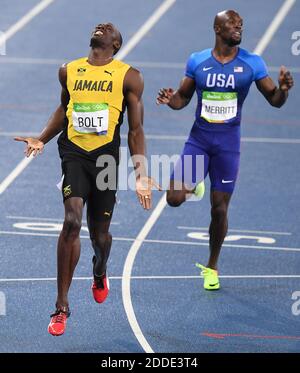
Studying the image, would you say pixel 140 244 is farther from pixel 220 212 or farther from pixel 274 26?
pixel 274 26

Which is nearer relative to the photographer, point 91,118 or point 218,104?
point 91,118

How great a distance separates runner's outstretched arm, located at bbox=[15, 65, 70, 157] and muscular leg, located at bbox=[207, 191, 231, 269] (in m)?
1.92

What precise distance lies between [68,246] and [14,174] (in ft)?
18.7

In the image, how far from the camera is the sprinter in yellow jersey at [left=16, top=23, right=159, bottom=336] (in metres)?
9.95

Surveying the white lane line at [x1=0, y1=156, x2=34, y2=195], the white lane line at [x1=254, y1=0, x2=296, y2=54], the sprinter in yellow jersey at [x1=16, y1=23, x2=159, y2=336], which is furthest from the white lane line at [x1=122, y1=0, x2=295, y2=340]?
the white lane line at [x1=0, y1=156, x2=34, y2=195]

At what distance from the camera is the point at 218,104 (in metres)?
11.4

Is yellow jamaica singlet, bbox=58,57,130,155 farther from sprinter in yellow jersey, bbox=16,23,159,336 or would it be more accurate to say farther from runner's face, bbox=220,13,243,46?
runner's face, bbox=220,13,243,46

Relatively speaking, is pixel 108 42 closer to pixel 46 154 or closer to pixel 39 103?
pixel 46 154

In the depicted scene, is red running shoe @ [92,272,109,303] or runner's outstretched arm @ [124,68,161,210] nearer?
runner's outstretched arm @ [124,68,161,210]

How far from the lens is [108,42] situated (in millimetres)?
10156

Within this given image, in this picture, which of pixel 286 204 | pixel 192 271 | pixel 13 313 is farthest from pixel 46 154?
pixel 13 313

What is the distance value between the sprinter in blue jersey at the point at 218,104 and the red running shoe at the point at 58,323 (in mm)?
2203

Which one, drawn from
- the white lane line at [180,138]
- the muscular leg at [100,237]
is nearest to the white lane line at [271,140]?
the white lane line at [180,138]

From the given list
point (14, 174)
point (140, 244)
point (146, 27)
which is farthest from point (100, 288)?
point (146, 27)
